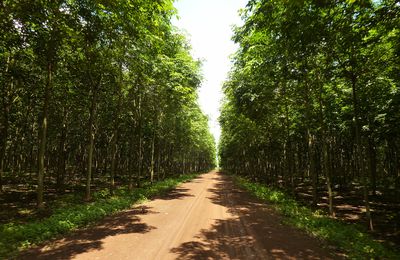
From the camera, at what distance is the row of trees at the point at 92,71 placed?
930 cm

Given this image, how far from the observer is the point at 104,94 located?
2441cm

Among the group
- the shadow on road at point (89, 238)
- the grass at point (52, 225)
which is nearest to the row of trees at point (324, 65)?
the shadow on road at point (89, 238)

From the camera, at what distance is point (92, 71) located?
48.3 feet

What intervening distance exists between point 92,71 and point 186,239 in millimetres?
9584

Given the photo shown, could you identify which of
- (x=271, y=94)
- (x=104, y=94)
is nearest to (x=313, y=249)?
(x=271, y=94)

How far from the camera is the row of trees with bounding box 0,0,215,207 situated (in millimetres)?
9297

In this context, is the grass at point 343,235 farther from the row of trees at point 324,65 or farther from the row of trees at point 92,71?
the row of trees at point 92,71

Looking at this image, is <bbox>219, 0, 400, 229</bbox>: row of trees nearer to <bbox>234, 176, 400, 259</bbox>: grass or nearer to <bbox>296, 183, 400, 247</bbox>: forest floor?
<bbox>296, 183, 400, 247</bbox>: forest floor

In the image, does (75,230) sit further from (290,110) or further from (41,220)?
(290,110)

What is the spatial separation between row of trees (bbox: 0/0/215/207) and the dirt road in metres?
5.90

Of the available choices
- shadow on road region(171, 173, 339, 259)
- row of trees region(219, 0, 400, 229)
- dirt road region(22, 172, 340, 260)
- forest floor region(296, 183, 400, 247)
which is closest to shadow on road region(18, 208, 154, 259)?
dirt road region(22, 172, 340, 260)

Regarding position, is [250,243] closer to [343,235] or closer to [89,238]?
[343,235]

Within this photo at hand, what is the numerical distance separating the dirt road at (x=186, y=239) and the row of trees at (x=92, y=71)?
5.90m

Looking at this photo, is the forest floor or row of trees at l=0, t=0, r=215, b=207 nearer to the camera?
row of trees at l=0, t=0, r=215, b=207
